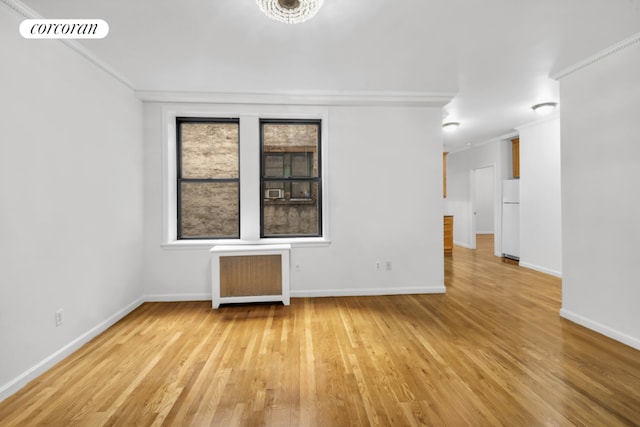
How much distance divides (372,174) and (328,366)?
2454 mm

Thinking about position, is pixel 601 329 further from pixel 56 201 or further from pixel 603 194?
pixel 56 201

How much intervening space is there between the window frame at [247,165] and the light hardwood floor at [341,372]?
91 centimetres

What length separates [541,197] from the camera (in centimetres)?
506

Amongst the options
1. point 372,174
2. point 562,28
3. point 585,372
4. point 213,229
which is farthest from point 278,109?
point 585,372

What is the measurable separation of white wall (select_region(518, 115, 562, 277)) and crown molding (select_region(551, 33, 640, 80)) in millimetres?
2076

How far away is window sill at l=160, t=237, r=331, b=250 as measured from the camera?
3711 millimetres

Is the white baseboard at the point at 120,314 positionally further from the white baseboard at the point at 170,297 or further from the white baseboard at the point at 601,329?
the white baseboard at the point at 601,329

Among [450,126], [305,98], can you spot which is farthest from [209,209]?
[450,126]

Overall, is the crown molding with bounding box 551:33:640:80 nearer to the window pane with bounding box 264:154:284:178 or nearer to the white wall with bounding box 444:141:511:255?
the window pane with bounding box 264:154:284:178

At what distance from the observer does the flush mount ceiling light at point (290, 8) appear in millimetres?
1863

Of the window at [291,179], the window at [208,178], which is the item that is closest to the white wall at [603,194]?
the window at [291,179]

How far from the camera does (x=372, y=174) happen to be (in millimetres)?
3893

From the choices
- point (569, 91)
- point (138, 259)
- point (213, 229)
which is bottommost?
point (138, 259)

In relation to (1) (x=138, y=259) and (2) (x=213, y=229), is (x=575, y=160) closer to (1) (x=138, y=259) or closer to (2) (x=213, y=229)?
(2) (x=213, y=229)
